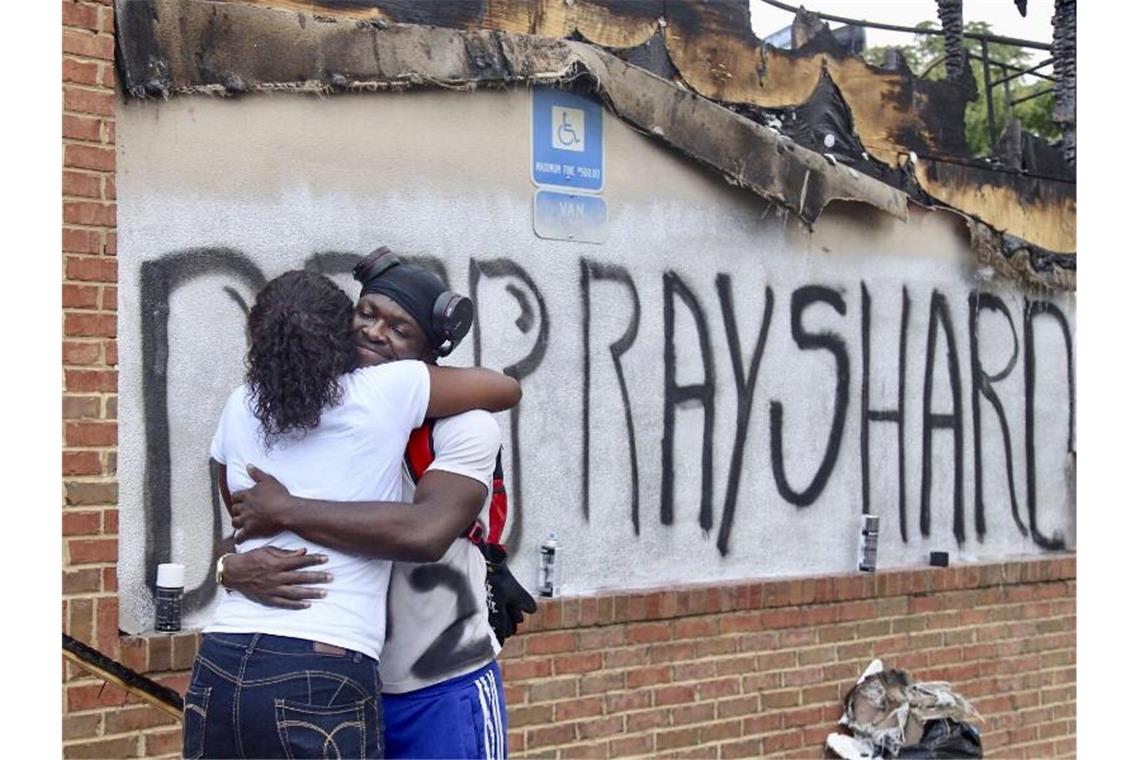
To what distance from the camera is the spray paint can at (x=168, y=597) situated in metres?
4.52

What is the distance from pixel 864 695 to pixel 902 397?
139 cm

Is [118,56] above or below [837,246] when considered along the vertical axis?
above

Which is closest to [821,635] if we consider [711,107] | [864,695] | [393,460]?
[864,695]

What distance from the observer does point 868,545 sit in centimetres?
664

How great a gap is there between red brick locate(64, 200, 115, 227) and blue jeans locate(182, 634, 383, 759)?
1736 mm

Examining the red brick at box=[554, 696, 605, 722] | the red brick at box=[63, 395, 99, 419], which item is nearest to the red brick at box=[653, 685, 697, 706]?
the red brick at box=[554, 696, 605, 722]

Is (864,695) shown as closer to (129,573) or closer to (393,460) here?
(129,573)

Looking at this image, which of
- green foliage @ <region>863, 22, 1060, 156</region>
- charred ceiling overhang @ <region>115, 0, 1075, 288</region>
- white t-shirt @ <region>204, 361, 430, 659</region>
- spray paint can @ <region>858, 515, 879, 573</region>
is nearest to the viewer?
white t-shirt @ <region>204, 361, 430, 659</region>

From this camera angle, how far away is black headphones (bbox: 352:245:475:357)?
3422 millimetres

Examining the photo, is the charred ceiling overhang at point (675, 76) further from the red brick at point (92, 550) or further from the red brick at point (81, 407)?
the red brick at point (92, 550)

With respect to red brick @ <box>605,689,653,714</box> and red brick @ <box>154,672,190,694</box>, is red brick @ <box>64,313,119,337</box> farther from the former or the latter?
red brick @ <box>605,689,653,714</box>

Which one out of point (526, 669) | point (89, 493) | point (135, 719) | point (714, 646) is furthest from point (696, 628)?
point (89, 493)
